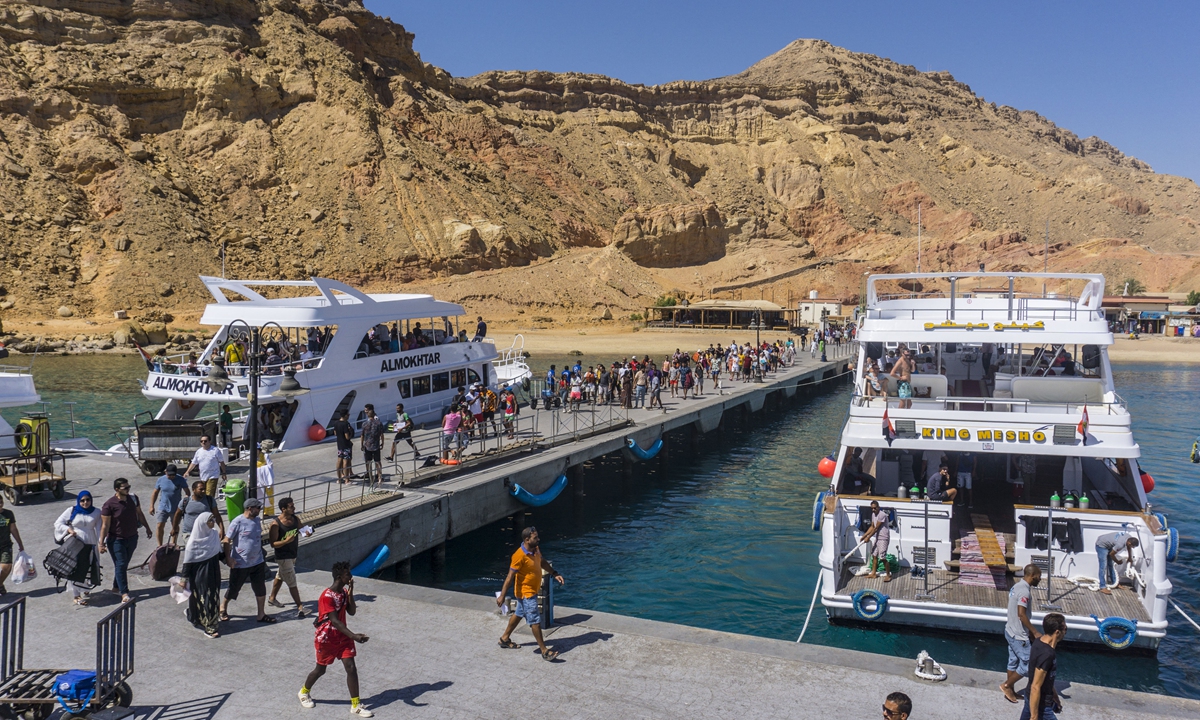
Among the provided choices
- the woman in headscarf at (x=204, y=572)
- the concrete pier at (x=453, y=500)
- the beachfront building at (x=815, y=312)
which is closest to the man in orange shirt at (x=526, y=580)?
the woman in headscarf at (x=204, y=572)

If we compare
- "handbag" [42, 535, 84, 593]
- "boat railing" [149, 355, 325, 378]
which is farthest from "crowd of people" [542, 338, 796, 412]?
"handbag" [42, 535, 84, 593]

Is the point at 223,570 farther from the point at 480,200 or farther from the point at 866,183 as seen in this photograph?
the point at 866,183

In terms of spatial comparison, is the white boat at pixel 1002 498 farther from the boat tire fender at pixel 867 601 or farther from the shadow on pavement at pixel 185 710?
the shadow on pavement at pixel 185 710

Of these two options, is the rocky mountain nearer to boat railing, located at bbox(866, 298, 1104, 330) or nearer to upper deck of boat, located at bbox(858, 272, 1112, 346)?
upper deck of boat, located at bbox(858, 272, 1112, 346)

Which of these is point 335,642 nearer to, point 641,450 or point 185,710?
point 185,710

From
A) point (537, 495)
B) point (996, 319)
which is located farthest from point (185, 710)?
point (996, 319)

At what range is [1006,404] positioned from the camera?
14.4 metres

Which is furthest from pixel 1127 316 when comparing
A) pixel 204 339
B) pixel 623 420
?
pixel 204 339

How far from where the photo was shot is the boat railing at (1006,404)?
13.8 metres

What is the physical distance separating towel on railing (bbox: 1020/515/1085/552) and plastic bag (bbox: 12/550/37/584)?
13.1 metres

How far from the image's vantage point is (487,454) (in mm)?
20656

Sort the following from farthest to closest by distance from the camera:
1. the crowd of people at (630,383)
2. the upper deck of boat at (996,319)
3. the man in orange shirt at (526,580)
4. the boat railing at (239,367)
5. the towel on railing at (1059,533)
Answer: the crowd of people at (630,383)
the boat railing at (239,367)
the upper deck of boat at (996,319)
the towel on railing at (1059,533)
the man in orange shirt at (526,580)

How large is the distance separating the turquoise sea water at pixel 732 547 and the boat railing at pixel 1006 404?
3.50 metres

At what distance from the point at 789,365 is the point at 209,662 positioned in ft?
131
